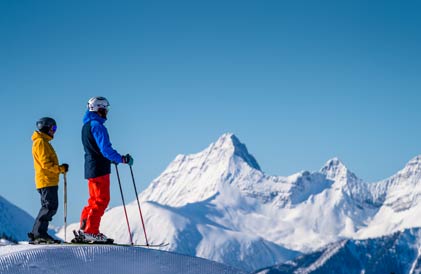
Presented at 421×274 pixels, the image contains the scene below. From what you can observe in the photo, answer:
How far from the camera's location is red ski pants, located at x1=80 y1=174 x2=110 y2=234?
65.9ft

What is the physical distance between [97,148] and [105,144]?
46 cm

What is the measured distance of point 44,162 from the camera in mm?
19906

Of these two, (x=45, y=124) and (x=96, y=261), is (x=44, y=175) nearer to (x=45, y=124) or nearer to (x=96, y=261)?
(x=45, y=124)

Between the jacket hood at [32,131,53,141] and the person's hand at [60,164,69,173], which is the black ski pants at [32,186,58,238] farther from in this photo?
the jacket hood at [32,131,53,141]

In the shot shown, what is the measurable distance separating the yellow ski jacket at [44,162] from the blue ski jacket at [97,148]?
0.68 metres

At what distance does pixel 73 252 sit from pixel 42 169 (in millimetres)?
2873

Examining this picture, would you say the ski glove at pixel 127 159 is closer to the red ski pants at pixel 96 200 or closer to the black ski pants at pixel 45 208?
the red ski pants at pixel 96 200

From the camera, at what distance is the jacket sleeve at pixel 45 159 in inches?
784

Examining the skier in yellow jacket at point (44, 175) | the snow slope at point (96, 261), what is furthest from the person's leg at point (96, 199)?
the snow slope at point (96, 261)

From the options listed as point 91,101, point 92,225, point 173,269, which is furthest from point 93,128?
point 173,269

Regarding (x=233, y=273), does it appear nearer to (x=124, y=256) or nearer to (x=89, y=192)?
(x=124, y=256)

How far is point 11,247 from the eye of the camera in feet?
62.5

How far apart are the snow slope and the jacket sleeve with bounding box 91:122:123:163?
7.15 feet

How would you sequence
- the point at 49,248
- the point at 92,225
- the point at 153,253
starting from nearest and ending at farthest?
the point at 49,248 < the point at 153,253 < the point at 92,225
